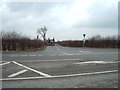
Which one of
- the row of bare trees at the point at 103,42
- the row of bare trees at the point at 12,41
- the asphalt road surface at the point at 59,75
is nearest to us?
the asphalt road surface at the point at 59,75

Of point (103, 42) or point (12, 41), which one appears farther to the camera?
point (103, 42)

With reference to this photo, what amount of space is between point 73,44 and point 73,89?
58215mm

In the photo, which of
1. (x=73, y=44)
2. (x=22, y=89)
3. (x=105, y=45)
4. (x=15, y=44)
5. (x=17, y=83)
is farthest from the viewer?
(x=73, y=44)

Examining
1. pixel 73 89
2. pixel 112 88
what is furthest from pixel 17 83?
pixel 112 88

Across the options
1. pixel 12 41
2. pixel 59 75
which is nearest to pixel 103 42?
pixel 12 41

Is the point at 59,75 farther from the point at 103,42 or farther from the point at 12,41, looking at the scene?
the point at 103,42

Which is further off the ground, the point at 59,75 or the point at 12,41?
the point at 12,41

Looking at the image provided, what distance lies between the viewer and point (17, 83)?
20.0 ft

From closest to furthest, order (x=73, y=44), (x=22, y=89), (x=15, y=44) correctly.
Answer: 1. (x=22, y=89)
2. (x=15, y=44)
3. (x=73, y=44)

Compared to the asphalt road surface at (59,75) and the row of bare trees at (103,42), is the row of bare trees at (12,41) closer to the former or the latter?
the asphalt road surface at (59,75)

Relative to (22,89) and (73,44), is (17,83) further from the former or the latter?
(73,44)

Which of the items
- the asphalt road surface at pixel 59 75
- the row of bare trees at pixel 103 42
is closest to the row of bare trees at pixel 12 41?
the asphalt road surface at pixel 59 75

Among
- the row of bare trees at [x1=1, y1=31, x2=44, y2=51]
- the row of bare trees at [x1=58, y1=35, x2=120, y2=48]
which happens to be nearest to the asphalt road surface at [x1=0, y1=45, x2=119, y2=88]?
the row of bare trees at [x1=1, y1=31, x2=44, y2=51]

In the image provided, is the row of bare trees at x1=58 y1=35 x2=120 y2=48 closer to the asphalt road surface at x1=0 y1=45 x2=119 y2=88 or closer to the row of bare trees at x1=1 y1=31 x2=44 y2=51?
the row of bare trees at x1=1 y1=31 x2=44 y2=51
